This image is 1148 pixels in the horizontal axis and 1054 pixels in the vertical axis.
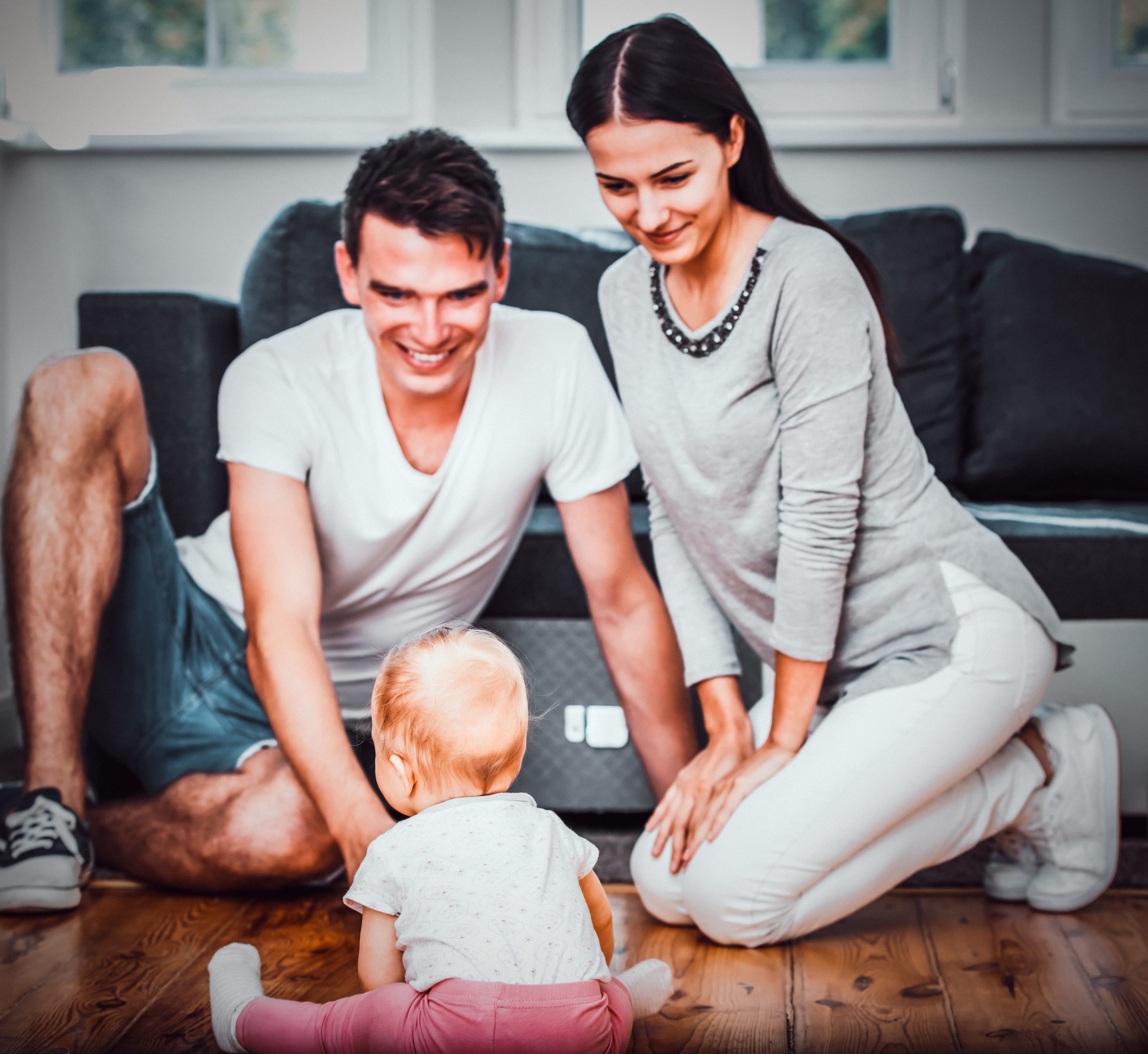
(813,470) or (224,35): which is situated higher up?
(224,35)

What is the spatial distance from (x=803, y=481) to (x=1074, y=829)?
20.7 inches

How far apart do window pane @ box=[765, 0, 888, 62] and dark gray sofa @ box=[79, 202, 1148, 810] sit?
442mm

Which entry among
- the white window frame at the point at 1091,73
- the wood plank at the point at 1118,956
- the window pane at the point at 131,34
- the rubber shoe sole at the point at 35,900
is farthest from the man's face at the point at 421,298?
the white window frame at the point at 1091,73

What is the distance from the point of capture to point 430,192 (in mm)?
1235

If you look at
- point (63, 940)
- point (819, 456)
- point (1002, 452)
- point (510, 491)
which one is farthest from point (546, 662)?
point (1002, 452)

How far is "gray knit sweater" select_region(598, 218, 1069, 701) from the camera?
1086mm

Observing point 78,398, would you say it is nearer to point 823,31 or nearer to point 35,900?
point 35,900

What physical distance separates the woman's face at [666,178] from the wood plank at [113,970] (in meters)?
0.89

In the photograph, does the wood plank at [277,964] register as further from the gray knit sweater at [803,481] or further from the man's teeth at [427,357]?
the man's teeth at [427,357]

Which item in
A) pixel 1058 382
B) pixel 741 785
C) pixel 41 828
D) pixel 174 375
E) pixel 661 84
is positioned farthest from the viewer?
pixel 1058 382

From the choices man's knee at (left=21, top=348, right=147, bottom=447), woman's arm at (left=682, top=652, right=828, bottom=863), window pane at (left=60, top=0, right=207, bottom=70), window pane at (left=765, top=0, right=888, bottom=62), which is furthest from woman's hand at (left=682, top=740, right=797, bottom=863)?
window pane at (left=60, top=0, right=207, bottom=70)

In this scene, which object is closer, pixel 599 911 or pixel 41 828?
pixel 599 911

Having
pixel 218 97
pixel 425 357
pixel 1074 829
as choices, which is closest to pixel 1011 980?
pixel 1074 829

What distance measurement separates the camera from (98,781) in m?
1.41
